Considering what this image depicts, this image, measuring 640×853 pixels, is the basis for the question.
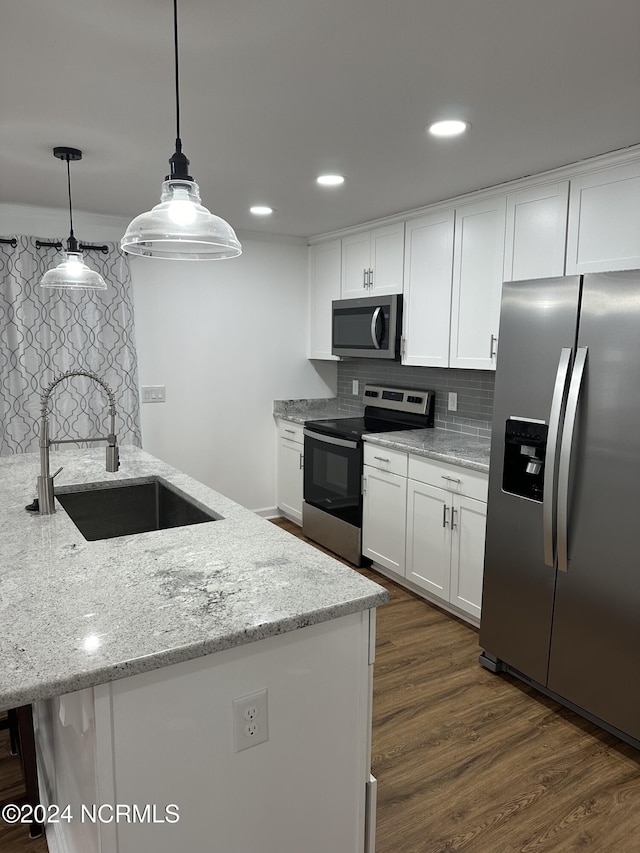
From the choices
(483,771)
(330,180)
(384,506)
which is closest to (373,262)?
(330,180)

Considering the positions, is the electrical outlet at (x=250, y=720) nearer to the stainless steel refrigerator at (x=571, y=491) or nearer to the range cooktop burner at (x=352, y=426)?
the stainless steel refrigerator at (x=571, y=491)

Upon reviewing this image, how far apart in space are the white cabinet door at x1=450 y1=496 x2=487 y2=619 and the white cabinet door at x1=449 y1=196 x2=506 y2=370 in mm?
790

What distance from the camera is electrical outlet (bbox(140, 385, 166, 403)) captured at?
4.29m

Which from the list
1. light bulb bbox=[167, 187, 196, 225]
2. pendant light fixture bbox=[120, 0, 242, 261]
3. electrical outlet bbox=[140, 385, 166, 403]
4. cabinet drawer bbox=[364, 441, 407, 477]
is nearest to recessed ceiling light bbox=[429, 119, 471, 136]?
pendant light fixture bbox=[120, 0, 242, 261]

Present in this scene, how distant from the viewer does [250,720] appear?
4.11ft

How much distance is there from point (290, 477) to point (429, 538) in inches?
66.0

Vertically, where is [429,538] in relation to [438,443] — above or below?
below

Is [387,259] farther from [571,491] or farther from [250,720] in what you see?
[250,720]

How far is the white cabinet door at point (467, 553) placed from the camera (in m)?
3.02

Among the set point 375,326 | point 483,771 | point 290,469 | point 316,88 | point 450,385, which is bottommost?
point 483,771

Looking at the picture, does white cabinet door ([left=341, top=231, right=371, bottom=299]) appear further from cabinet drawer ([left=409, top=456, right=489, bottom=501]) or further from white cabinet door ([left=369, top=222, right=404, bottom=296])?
cabinet drawer ([left=409, top=456, right=489, bottom=501])

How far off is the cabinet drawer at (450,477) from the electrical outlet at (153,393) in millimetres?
1954

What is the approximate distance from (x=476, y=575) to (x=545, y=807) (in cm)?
120

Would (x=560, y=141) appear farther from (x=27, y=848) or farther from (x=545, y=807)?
(x=27, y=848)
